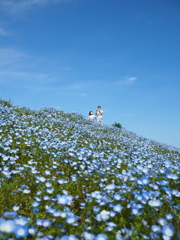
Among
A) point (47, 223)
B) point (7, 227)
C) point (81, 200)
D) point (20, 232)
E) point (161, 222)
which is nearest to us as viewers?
point (7, 227)

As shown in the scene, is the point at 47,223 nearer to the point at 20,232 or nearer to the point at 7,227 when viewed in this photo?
the point at 20,232

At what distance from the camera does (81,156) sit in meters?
6.58

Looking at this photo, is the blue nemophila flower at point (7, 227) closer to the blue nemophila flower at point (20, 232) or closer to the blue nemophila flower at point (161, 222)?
the blue nemophila flower at point (20, 232)

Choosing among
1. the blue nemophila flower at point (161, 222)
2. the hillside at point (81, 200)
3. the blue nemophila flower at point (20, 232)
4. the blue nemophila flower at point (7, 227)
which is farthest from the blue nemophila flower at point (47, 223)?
the blue nemophila flower at point (161, 222)

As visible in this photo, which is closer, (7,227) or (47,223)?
(7,227)

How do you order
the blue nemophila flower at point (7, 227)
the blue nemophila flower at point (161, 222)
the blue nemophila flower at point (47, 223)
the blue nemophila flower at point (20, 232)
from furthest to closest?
the blue nemophila flower at point (161, 222) → the blue nemophila flower at point (47, 223) → the blue nemophila flower at point (20, 232) → the blue nemophila flower at point (7, 227)

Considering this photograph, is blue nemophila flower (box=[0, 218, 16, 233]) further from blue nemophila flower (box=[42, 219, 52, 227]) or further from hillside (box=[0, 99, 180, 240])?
blue nemophila flower (box=[42, 219, 52, 227])

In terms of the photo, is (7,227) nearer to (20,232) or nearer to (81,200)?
(20,232)

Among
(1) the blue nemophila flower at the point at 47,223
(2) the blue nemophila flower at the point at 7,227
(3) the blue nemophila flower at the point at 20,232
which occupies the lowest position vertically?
(1) the blue nemophila flower at the point at 47,223

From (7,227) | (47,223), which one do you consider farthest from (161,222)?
(7,227)

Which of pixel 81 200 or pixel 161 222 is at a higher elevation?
pixel 161 222

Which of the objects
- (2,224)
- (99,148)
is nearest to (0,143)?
(99,148)

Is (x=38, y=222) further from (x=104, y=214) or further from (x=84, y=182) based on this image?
(x=84, y=182)

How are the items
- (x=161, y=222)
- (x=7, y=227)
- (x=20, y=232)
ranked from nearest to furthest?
(x=7, y=227)
(x=20, y=232)
(x=161, y=222)
